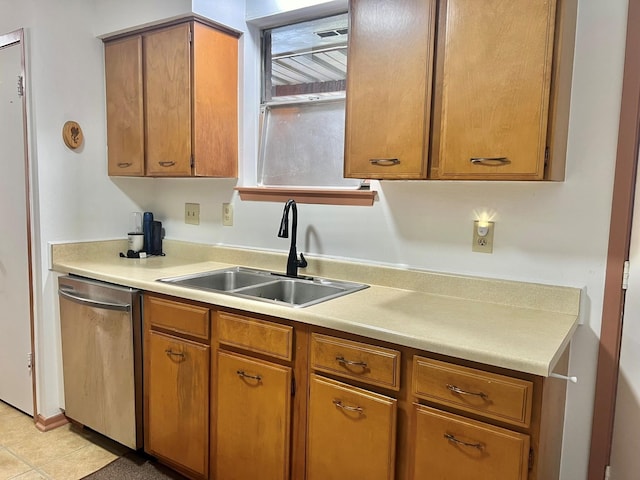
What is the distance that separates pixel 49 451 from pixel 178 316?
1.11 meters

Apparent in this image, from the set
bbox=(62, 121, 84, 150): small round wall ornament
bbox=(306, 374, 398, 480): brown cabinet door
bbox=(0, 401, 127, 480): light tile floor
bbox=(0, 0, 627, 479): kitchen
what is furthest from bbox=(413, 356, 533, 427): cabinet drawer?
bbox=(62, 121, 84, 150): small round wall ornament

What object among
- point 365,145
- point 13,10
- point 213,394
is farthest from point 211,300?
point 13,10

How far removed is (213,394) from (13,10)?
2.19 metres

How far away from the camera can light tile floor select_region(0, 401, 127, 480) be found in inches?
86.9

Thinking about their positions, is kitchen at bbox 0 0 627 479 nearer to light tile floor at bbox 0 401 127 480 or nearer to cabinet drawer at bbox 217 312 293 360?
light tile floor at bbox 0 401 127 480

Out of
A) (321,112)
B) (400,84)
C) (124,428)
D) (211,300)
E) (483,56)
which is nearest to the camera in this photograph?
(483,56)

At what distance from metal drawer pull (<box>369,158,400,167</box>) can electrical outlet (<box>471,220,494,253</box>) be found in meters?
0.44

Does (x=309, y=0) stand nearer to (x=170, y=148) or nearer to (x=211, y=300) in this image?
(x=170, y=148)

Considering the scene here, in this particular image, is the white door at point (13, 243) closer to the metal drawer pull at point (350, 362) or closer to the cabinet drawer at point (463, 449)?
the metal drawer pull at point (350, 362)

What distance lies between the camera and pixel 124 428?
2268 mm

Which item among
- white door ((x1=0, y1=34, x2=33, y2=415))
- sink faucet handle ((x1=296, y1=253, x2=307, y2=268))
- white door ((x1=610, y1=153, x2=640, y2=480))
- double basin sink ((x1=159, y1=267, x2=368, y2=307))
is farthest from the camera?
white door ((x1=0, y1=34, x2=33, y2=415))

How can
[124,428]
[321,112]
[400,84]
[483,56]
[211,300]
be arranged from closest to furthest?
[483,56]
[400,84]
[211,300]
[124,428]
[321,112]

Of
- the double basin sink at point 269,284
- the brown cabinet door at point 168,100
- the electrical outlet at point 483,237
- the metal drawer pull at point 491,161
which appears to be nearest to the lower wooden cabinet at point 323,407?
the double basin sink at point 269,284

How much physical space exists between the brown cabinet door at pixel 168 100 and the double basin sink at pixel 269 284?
0.56 meters
